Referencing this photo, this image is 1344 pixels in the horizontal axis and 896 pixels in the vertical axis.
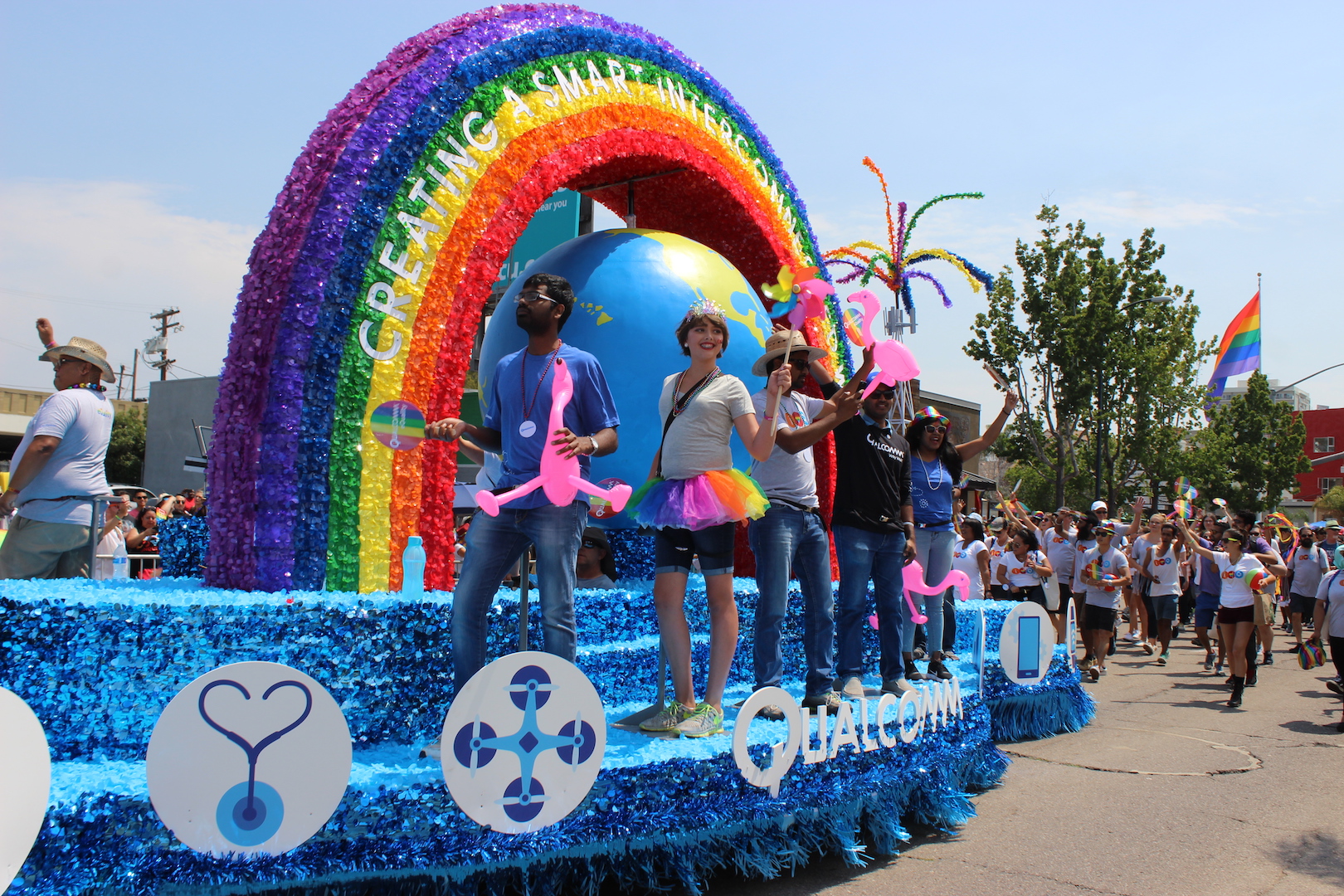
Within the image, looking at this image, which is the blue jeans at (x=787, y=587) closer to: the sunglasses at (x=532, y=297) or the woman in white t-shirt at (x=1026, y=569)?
the sunglasses at (x=532, y=297)

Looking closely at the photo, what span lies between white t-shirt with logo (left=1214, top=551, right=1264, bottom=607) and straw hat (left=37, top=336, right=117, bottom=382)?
859 centimetres

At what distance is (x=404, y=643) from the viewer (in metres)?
3.45

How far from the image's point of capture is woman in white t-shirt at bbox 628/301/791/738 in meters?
3.62

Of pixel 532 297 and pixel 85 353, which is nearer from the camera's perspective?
pixel 532 297

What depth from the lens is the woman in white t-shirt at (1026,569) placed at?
31.8 ft

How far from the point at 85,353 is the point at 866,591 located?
3.81m

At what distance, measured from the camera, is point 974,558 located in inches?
396

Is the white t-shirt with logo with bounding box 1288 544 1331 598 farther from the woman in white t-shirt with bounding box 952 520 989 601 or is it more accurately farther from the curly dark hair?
the curly dark hair

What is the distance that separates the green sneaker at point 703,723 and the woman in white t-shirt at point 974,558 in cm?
652

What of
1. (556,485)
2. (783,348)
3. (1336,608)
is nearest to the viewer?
(556,485)

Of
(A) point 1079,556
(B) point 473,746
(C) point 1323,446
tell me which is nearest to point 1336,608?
(A) point 1079,556

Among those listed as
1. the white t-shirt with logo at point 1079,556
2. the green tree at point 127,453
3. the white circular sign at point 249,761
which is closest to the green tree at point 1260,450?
the white t-shirt with logo at point 1079,556

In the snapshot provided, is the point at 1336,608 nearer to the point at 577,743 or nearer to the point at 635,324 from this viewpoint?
the point at 635,324

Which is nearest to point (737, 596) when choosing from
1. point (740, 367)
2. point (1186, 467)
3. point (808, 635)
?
point (808, 635)
